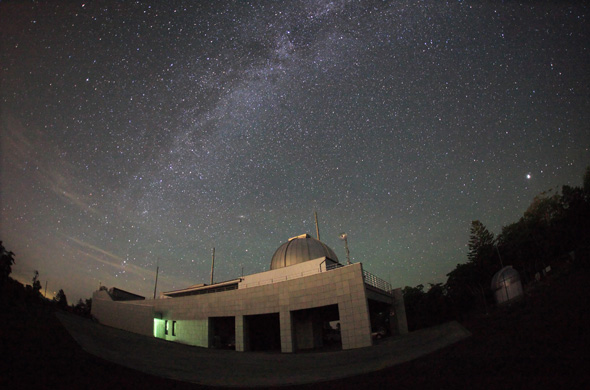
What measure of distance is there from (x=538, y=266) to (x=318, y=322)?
34860 millimetres

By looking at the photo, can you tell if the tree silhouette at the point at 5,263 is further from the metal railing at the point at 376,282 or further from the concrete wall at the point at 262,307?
the metal railing at the point at 376,282

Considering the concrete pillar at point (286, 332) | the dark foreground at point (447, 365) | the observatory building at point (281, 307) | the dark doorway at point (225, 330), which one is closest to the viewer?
the dark foreground at point (447, 365)

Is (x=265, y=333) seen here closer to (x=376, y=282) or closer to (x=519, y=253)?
(x=376, y=282)

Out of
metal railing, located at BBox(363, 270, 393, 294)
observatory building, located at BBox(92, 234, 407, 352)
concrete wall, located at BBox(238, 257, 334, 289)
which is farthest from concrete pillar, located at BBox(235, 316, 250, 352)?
metal railing, located at BBox(363, 270, 393, 294)

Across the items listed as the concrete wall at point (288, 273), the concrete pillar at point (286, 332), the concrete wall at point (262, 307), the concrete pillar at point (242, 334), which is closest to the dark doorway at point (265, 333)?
the concrete wall at point (288, 273)

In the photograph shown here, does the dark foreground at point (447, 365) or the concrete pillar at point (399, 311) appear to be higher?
the concrete pillar at point (399, 311)

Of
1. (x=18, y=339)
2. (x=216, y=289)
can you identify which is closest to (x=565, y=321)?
(x=18, y=339)

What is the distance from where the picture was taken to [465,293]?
151 feet

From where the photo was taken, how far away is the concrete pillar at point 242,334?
1060 inches

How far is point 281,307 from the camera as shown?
82.6ft

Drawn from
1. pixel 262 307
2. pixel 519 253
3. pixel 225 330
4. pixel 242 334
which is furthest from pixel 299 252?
pixel 519 253

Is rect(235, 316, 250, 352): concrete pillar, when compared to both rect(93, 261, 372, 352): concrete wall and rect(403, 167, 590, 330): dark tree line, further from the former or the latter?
rect(403, 167, 590, 330): dark tree line

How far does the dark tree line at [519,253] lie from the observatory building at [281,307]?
17540mm

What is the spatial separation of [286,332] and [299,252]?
951 centimetres
